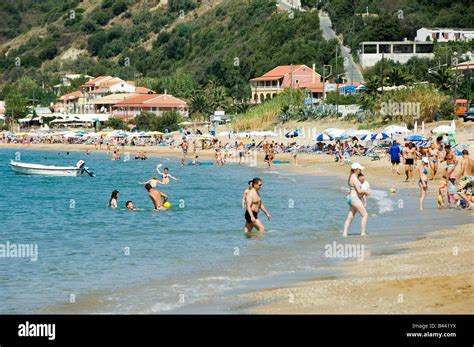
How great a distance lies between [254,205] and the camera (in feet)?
63.7

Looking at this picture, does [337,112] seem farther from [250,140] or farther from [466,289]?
[466,289]

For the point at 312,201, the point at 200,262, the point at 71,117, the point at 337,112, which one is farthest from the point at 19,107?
the point at 200,262

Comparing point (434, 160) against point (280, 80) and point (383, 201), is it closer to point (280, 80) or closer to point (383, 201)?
point (383, 201)

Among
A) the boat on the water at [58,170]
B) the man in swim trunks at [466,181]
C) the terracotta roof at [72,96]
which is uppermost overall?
the terracotta roof at [72,96]

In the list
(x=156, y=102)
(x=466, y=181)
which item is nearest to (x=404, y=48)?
(x=156, y=102)

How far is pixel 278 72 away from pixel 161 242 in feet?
287

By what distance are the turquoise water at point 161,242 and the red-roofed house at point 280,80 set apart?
2487 inches

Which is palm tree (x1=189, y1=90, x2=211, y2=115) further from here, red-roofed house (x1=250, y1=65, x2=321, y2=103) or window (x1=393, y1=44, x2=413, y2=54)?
window (x1=393, y1=44, x2=413, y2=54)

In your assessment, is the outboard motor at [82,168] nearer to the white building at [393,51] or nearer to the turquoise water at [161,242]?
the turquoise water at [161,242]

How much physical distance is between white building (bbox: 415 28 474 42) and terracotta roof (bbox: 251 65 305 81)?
14.3m

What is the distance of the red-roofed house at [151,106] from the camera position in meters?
104

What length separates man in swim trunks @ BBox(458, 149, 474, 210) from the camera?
2169 cm

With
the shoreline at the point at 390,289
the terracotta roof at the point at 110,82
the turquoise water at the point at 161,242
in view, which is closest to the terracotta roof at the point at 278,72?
the terracotta roof at the point at 110,82
